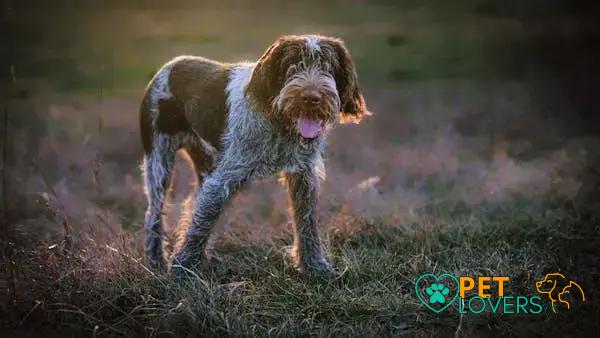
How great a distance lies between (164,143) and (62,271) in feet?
5.07

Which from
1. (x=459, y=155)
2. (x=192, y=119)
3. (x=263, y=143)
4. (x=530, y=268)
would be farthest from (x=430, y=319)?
(x=459, y=155)

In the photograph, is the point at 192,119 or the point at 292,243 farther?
the point at 292,243

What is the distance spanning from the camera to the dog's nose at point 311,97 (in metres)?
4.46

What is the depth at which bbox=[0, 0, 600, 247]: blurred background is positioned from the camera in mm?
7160

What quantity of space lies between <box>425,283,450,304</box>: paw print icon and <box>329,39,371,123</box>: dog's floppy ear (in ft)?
4.54

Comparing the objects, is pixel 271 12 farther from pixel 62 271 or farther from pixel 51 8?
pixel 62 271

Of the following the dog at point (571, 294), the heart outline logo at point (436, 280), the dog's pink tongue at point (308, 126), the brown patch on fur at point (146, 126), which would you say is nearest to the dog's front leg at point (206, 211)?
the dog's pink tongue at point (308, 126)

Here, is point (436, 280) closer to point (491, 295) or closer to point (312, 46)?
point (491, 295)

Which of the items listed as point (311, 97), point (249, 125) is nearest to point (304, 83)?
point (311, 97)

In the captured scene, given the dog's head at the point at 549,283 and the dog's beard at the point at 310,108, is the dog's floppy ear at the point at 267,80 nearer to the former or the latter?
the dog's beard at the point at 310,108

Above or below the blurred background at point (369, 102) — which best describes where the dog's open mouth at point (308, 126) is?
above

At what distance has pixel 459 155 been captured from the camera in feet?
28.0

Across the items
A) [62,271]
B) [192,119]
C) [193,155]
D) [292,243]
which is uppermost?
[192,119]

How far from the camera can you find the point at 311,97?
4.46m
